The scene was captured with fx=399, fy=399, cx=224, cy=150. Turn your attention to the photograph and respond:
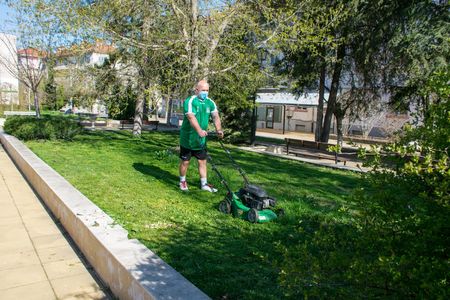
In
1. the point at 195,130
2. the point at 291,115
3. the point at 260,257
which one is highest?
the point at 291,115

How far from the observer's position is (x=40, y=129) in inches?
510

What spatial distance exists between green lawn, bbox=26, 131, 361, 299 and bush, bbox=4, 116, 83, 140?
8.73 ft

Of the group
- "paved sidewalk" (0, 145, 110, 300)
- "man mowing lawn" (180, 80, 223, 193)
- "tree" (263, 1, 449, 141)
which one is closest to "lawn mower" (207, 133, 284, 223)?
"man mowing lawn" (180, 80, 223, 193)

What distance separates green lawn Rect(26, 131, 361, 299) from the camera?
359 centimetres

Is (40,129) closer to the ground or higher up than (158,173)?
higher up

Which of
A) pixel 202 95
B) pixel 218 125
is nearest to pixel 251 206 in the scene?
pixel 218 125

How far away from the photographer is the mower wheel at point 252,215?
16.4ft

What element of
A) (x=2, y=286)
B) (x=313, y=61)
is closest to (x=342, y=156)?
(x=313, y=61)

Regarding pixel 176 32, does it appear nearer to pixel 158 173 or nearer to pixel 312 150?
pixel 158 173

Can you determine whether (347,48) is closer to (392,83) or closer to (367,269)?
(392,83)

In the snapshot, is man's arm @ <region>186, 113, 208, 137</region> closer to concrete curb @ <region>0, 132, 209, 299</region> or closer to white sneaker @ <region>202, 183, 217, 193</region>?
white sneaker @ <region>202, 183, 217, 193</region>

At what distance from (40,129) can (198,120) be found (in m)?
8.47

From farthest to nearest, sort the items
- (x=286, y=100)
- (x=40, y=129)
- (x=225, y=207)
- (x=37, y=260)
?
Answer: (x=286, y=100), (x=40, y=129), (x=225, y=207), (x=37, y=260)

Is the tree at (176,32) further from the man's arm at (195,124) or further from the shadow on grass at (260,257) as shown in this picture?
the shadow on grass at (260,257)
